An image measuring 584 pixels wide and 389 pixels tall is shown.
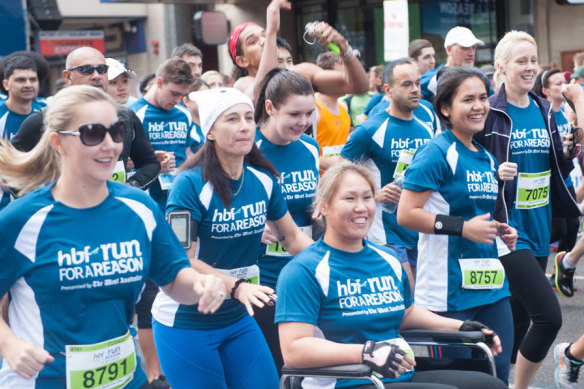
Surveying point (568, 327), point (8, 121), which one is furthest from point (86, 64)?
point (568, 327)

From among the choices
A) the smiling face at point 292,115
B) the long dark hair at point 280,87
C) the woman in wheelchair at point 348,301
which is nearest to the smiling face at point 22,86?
the long dark hair at point 280,87

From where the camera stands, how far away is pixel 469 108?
432 centimetres

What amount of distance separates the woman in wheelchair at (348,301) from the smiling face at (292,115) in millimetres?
800

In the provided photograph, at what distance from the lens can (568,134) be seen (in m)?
5.04

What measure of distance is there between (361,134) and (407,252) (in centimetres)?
89

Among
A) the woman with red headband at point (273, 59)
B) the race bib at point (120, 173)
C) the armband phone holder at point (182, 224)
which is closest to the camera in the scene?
the armband phone holder at point (182, 224)

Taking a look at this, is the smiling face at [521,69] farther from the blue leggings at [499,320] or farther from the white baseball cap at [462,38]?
the white baseball cap at [462,38]

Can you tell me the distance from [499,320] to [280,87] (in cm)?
162

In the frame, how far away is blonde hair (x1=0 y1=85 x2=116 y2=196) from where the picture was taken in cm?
290

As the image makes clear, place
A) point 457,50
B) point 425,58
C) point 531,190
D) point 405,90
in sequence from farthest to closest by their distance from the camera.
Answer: point 425,58
point 457,50
point 405,90
point 531,190

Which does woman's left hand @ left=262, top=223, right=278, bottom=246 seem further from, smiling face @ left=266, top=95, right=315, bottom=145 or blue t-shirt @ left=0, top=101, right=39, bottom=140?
blue t-shirt @ left=0, top=101, right=39, bottom=140

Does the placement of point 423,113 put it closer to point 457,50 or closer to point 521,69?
point 521,69

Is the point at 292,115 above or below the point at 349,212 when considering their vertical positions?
above

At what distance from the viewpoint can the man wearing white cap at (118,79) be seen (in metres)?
6.74
